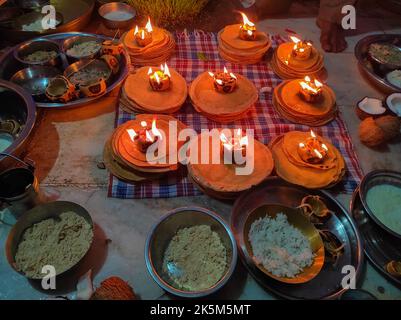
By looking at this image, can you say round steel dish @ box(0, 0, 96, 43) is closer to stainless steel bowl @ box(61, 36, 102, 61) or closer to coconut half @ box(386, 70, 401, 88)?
stainless steel bowl @ box(61, 36, 102, 61)

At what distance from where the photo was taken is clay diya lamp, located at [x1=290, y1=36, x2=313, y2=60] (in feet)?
11.6

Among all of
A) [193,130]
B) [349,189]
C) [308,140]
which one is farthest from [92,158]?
[349,189]

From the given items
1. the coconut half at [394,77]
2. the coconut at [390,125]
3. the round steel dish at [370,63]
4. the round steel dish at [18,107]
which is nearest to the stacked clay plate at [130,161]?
the round steel dish at [18,107]

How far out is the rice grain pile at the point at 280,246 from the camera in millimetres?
2113

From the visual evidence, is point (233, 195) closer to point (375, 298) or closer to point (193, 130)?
point (193, 130)

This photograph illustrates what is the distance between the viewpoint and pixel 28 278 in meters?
1.97

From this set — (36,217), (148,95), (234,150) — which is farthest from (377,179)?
(36,217)

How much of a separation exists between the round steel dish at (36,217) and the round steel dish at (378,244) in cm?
205

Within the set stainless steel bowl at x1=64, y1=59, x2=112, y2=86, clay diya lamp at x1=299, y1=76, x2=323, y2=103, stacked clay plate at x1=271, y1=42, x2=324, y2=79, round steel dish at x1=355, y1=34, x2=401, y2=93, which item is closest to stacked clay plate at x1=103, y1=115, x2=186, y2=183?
stainless steel bowl at x1=64, y1=59, x2=112, y2=86

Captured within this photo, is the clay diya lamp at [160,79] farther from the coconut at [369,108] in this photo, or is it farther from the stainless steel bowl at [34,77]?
the coconut at [369,108]

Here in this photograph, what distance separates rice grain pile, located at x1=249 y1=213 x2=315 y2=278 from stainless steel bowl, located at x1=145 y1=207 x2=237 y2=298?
0.18 meters

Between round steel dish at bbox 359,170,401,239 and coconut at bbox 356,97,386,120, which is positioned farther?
coconut at bbox 356,97,386,120
